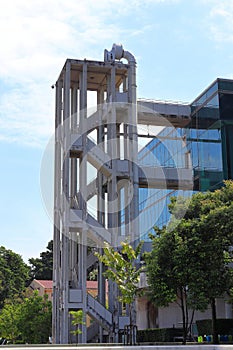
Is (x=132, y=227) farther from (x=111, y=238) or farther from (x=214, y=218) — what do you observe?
(x=214, y=218)

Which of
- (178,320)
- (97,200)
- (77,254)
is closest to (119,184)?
(97,200)

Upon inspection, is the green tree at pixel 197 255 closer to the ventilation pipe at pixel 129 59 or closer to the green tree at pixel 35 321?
the ventilation pipe at pixel 129 59

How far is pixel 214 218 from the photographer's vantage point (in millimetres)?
30484

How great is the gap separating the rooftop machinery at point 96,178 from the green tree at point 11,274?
3701 centimetres

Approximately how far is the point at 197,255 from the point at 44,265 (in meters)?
64.5

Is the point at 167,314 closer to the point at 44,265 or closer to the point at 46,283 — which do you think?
the point at 46,283

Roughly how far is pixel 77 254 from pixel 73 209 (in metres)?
5.21

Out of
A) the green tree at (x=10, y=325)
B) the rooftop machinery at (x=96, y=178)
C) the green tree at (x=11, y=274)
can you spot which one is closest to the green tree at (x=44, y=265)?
the green tree at (x=11, y=274)

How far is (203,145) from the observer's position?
46188 millimetres

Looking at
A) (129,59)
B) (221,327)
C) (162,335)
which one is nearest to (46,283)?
(162,335)

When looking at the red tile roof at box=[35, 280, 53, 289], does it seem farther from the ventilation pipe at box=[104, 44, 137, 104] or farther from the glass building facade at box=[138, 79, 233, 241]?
the ventilation pipe at box=[104, 44, 137, 104]

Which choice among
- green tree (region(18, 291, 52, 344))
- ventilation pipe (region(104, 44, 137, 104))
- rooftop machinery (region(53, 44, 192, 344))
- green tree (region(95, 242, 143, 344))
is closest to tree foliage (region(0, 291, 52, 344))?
green tree (region(18, 291, 52, 344))

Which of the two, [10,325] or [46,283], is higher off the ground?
[46,283]

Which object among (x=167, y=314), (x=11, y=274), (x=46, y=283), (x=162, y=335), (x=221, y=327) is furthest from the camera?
(x=46, y=283)
